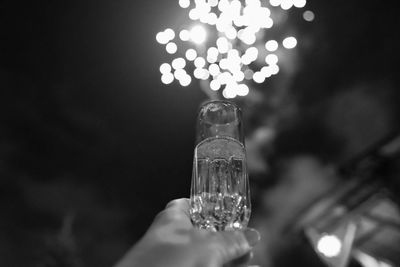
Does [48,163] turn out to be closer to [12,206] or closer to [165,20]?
[12,206]

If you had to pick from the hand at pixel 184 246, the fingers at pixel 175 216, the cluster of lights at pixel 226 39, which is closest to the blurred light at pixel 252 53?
the cluster of lights at pixel 226 39

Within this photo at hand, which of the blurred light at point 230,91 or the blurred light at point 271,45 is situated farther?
the blurred light at point 271,45

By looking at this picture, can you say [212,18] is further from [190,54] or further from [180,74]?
[180,74]

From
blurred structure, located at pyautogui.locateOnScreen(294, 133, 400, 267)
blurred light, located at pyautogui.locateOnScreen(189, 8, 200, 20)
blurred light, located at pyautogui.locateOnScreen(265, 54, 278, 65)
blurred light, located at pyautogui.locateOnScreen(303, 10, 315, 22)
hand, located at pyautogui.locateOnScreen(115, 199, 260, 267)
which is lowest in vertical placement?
hand, located at pyautogui.locateOnScreen(115, 199, 260, 267)

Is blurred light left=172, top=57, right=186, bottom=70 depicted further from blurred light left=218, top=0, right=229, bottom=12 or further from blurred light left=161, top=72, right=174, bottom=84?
blurred light left=218, top=0, right=229, bottom=12

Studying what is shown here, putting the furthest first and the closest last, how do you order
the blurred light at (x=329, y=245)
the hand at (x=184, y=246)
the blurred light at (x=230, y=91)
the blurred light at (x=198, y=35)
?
the blurred light at (x=329, y=245) → the blurred light at (x=198, y=35) → the blurred light at (x=230, y=91) → the hand at (x=184, y=246)

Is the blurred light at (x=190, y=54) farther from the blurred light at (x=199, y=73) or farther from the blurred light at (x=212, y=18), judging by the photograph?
the blurred light at (x=212, y=18)

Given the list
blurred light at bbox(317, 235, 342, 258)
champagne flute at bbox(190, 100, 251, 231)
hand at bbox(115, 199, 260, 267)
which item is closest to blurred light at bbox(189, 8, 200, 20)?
blurred light at bbox(317, 235, 342, 258)

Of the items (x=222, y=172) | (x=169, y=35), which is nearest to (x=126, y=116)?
(x=169, y=35)

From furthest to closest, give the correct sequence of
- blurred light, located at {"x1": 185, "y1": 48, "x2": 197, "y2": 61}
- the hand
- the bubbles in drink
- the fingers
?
blurred light, located at {"x1": 185, "y1": 48, "x2": 197, "y2": 61}
the bubbles in drink
the fingers
the hand
